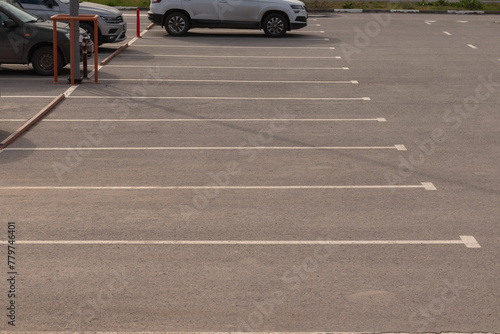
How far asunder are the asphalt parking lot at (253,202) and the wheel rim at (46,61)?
2.39ft

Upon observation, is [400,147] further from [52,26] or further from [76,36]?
[52,26]

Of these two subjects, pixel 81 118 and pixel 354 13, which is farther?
pixel 354 13

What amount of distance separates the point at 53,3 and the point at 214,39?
5824 millimetres

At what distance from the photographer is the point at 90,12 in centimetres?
2223

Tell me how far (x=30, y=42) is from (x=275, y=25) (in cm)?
1028

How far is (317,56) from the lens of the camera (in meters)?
22.4

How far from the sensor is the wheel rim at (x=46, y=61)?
1844 centimetres

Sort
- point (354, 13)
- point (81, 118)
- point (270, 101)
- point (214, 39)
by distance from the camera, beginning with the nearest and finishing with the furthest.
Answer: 1. point (81, 118)
2. point (270, 101)
3. point (214, 39)
4. point (354, 13)

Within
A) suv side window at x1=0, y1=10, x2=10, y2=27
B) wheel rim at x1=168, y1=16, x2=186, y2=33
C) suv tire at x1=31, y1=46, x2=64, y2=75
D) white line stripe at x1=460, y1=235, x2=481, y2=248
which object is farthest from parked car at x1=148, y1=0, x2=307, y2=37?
white line stripe at x1=460, y1=235, x2=481, y2=248

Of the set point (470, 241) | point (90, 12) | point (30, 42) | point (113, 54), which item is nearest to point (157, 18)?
point (90, 12)

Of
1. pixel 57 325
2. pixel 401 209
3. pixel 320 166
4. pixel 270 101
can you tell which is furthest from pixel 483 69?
pixel 57 325

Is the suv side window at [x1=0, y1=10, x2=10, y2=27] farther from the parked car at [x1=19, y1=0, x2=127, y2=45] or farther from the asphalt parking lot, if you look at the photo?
the parked car at [x1=19, y1=0, x2=127, y2=45]

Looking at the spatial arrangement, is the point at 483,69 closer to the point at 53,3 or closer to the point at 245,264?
the point at 53,3

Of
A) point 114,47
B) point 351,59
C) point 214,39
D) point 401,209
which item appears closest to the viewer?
point 401,209
